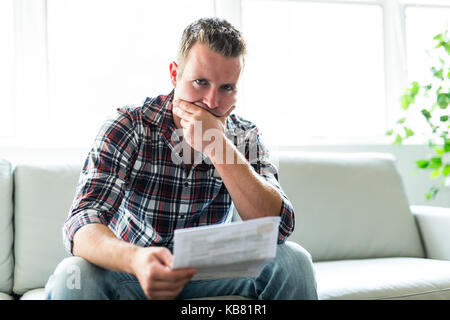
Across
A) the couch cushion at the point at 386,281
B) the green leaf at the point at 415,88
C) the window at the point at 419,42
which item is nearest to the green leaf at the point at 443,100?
the green leaf at the point at 415,88

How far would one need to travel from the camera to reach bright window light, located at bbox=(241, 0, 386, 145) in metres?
2.67

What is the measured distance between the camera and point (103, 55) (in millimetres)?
2379

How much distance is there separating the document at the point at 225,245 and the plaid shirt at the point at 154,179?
1.03ft

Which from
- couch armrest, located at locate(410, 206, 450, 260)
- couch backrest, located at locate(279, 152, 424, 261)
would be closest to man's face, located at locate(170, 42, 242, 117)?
couch backrest, located at locate(279, 152, 424, 261)

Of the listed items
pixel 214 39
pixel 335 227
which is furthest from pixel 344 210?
pixel 214 39

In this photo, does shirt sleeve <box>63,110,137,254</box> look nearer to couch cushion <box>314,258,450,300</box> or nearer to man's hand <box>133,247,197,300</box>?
man's hand <box>133,247,197,300</box>

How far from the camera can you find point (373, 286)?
1529 mm

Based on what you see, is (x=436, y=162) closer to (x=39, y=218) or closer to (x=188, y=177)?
(x=188, y=177)

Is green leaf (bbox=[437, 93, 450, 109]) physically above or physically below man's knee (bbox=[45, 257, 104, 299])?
above

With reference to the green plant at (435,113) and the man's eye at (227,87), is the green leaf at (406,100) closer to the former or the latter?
the green plant at (435,113)

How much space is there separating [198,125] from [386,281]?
2.72ft

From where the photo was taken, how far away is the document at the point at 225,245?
2.80 feet
